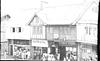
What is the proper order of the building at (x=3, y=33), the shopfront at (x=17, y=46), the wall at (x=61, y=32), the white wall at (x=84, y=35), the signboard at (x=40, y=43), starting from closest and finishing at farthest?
the white wall at (x=84, y=35) → the wall at (x=61, y=32) → the signboard at (x=40, y=43) → the shopfront at (x=17, y=46) → the building at (x=3, y=33)

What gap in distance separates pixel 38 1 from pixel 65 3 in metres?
0.44

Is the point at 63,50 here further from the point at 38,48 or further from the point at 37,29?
the point at 37,29

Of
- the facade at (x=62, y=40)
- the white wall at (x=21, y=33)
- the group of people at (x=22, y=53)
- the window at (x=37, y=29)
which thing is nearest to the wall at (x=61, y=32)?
the facade at (x=62, y=40)

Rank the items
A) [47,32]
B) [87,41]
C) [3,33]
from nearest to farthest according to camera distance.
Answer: [87,41]
[47,32]
[3,33]

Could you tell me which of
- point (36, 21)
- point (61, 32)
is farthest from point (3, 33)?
point (61, 32)

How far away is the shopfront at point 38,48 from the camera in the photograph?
2553mm

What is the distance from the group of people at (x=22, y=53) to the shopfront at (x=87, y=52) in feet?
2.84

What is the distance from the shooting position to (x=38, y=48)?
260cm

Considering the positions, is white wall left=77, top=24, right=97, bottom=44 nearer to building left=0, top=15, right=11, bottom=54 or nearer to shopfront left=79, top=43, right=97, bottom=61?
shopfront left=79, top=43, right=97, bottom=61

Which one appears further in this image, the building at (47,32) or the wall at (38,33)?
the wall at (38,33)

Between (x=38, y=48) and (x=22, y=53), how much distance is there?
31cm

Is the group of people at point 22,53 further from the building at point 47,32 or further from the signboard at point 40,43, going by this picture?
the signboard at point 40,43

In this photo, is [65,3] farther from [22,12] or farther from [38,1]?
[22,12]

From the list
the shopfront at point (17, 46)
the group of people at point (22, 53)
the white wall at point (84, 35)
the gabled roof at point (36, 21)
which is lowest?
the group of people at point (22, 53)
